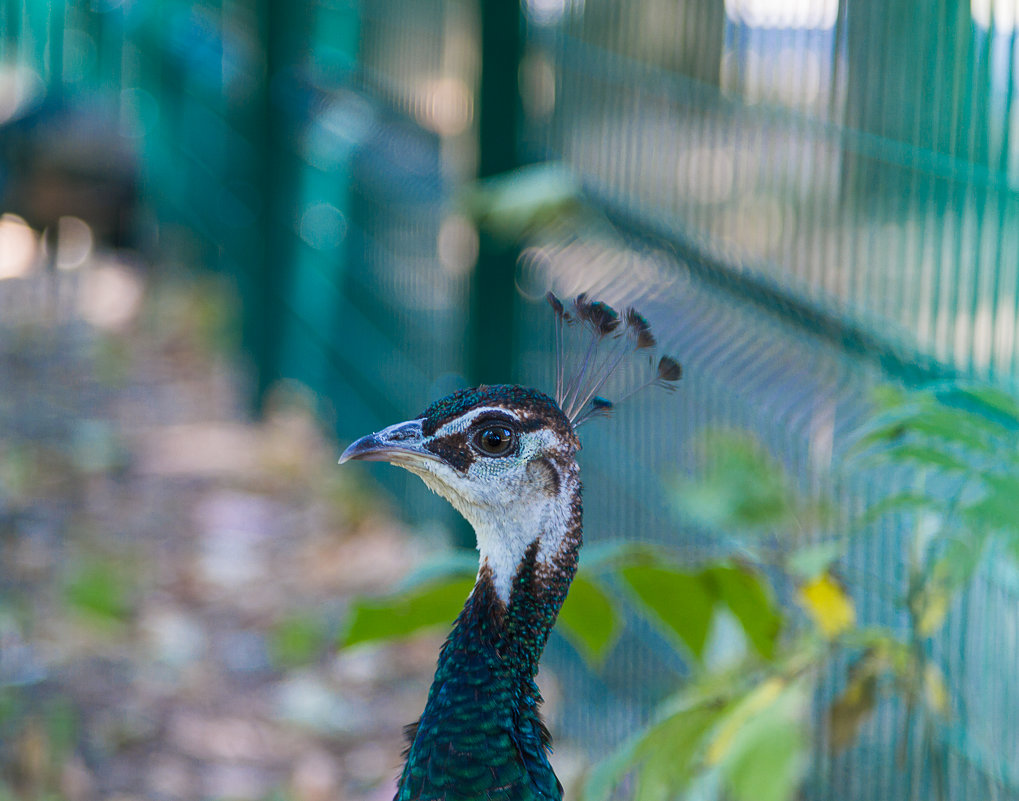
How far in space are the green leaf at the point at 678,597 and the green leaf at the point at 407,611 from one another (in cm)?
14

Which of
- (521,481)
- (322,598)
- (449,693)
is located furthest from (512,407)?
(322,598)

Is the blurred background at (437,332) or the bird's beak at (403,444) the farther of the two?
the blurred background at (437,332)

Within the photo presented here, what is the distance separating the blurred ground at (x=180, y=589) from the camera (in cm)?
215

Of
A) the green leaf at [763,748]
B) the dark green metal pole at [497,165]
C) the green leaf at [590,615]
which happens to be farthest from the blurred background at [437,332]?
the green leaf at [590,615]

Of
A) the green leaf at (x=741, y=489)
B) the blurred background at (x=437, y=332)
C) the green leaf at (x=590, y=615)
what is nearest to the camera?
the green leaf at (x=590, y=615)

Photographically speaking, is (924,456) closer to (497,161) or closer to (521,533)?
(521,533)

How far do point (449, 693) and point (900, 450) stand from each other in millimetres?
342

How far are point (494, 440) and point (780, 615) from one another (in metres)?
0.37

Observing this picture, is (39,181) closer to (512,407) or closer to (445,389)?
(445,389)

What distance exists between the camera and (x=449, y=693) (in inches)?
33.2

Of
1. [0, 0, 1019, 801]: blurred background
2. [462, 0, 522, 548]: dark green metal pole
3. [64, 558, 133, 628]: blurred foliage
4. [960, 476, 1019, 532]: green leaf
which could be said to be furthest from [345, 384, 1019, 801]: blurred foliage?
[64, 558, 133, 628]: blurred foliage

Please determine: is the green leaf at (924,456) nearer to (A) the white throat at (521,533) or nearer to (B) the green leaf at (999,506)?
(B) the green leaf at (999,506)

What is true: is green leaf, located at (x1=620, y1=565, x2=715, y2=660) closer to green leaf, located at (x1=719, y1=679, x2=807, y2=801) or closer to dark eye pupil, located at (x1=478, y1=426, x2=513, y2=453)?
green leaf, located at (x1=719, y1=679, x2=807, y2=801)

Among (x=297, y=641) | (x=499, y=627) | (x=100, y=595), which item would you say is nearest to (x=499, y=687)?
(x=499, y=627)
